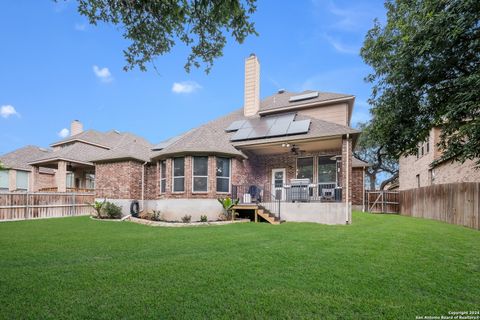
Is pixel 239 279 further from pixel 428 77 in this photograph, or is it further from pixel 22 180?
pixel 22 180

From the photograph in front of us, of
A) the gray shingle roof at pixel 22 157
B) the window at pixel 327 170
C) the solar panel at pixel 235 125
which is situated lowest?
the window at pixel 327 170

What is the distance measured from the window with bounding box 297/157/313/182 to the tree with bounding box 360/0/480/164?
587 cm

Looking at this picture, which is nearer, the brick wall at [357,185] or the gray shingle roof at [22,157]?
the brick wall at [357,185]

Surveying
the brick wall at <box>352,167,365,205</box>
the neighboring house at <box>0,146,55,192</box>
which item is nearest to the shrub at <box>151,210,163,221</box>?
the brick wall at <box>352,167,365,205</box>

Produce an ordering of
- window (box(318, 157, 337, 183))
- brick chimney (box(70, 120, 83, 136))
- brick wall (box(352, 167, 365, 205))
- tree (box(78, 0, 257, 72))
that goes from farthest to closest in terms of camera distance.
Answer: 1. brick chimney (box(70, 120, 83, 136))
2. brick wall (box(352, 167, 365, 205))
3. window (box(318, 157, 337, 183))
4. tree (box(78, 0, 257, 72))

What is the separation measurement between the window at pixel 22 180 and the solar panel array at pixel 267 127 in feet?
71.1

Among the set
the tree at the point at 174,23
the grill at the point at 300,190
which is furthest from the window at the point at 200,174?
the tree at the point at 174,23

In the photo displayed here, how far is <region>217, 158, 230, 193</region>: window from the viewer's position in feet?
42.9

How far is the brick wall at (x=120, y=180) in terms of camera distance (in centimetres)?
1479

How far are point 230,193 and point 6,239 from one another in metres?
8.32

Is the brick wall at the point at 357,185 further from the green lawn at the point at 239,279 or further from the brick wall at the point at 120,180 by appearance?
the brick wall at the point at 120,180

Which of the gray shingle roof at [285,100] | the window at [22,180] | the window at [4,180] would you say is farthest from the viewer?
the window at [22,180]

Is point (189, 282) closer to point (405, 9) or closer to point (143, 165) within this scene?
point (405, 9)

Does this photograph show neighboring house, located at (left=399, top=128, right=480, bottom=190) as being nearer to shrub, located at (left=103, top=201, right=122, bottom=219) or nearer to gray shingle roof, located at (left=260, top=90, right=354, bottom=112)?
gray shingle roof, located at (left=260, top=90, right=354, bottom=112)
